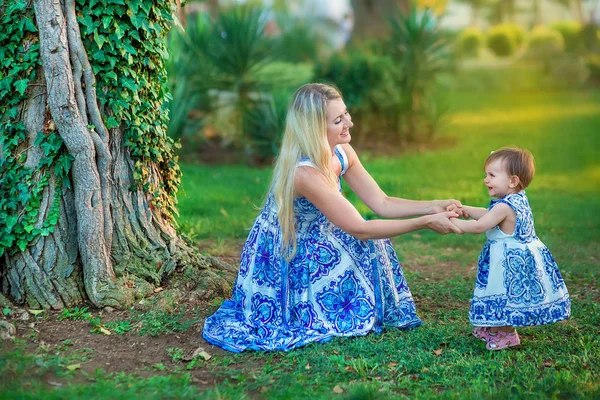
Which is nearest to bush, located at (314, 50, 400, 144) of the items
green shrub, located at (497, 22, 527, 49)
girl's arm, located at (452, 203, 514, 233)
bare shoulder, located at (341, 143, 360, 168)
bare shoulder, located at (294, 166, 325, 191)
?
bare shoulder, located at (341, 143, 360, 168)

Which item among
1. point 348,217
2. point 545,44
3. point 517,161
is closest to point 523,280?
point 517,161

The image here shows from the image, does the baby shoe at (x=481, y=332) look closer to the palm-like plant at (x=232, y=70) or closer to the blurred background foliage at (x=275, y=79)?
the blurred background foliage at (x=275, y=79)

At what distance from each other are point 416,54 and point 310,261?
7.74 metres

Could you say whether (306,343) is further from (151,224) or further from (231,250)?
(231,250)

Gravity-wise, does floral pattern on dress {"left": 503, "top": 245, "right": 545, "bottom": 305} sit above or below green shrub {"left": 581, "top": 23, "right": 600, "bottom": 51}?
below

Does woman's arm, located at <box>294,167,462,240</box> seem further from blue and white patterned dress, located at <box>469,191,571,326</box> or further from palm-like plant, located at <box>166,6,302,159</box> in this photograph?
palm-like plant, located at <box>166,6,302,159</box>

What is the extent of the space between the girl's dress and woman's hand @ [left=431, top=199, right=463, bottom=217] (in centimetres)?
38

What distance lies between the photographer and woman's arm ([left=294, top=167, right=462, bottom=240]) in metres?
3.94

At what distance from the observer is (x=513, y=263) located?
3.91 m

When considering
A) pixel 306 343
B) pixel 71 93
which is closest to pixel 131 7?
pixel 71 93

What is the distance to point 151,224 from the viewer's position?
15.8 ft

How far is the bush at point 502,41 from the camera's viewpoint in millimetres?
25359

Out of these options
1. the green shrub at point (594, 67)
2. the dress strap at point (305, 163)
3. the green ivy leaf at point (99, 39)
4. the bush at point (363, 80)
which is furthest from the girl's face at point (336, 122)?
the green shrub at point (594, 67)

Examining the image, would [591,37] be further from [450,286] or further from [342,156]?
[342,156]
